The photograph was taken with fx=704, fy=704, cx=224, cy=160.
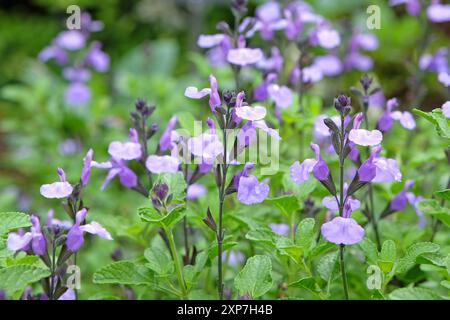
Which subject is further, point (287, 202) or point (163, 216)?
point (287, 202)

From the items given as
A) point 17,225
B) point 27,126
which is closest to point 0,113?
point 27,126

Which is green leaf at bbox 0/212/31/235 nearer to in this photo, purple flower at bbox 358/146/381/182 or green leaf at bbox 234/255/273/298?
green leaf at bbox 234/255/273/298

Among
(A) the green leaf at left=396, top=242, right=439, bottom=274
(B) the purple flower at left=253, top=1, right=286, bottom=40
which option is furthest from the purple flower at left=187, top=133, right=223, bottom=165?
(B) the purple flower at left=253, top=1, right=286, bottom=40

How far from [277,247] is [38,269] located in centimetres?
43

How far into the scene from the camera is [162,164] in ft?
4.74

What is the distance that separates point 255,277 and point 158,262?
20 centimetres

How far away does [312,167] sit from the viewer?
128 cm

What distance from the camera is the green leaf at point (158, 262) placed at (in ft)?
4.47

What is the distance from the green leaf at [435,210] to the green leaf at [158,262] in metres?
0.50

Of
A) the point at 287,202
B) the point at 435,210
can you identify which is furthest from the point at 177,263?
the point at 435,210

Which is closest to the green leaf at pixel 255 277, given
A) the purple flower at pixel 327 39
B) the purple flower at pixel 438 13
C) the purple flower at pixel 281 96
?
the purple flower at pixel 281 96

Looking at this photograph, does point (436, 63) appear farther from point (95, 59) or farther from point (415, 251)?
point (95, 59)
